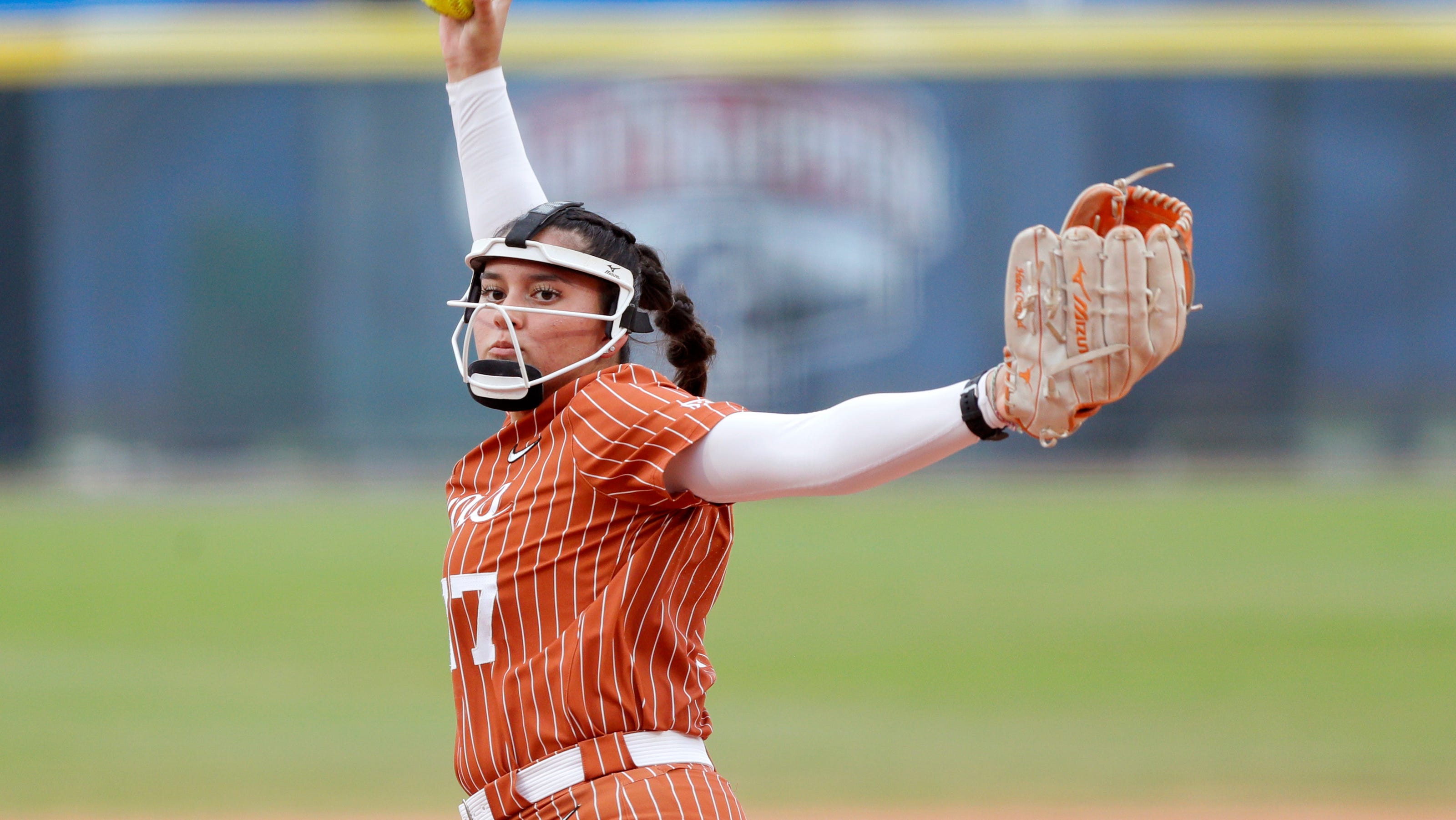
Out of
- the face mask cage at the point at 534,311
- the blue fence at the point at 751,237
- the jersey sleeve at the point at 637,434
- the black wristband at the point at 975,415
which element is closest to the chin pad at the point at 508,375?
the face mask cage at the point at 534,311

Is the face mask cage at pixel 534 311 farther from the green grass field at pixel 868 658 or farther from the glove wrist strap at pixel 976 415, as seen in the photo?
the green grass field at pixel 868 658

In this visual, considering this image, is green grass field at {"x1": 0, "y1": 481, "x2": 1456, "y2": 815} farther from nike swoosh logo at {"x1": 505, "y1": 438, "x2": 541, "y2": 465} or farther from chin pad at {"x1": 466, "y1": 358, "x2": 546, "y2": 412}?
chin pad at {"x1": 466, "y1": 358, "x2": 546, "y2": 412}

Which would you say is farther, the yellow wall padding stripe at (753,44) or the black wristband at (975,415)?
the yellow wall padding stripe at (753,44)

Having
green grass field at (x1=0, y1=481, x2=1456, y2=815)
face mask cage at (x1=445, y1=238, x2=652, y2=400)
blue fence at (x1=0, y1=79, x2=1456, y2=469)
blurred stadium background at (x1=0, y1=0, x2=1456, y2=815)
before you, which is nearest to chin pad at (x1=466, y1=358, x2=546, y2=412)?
face mask cage at (x1=445, y1=238, x2=652, y2=400)

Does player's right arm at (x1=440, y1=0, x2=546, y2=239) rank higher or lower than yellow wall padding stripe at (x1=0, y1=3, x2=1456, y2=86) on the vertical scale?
lower

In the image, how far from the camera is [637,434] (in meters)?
1.86

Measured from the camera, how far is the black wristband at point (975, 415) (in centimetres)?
165

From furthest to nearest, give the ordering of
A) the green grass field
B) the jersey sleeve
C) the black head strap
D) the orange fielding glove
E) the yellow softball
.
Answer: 1. the green grass field
2. the yellow softball
3. the black head strap
4. the jersey sleeve
5. the orange fielding glove

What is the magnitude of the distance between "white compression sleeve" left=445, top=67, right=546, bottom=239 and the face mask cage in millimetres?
278

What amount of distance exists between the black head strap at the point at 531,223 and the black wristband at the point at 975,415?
2.44 ft

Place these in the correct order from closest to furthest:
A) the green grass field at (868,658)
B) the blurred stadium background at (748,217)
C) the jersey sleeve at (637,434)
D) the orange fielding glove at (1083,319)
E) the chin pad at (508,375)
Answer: the orange fielding glove at (1083,319), the jersey sleeve at (637,434), the chin pad at (508,375), the green grass field at (868,658), the blurred stadium background at (748,217)

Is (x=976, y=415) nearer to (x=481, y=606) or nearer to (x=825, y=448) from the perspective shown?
(x=825, y=448)

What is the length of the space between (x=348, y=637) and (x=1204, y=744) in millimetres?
4675

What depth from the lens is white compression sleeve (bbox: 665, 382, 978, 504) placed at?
1.69 meters
